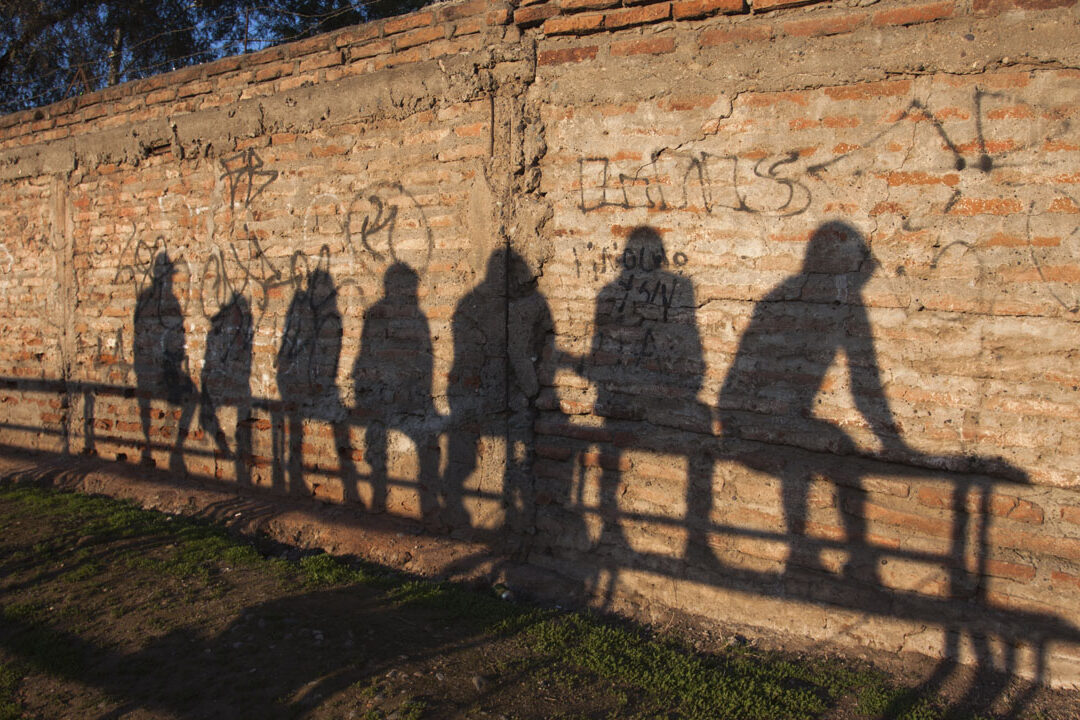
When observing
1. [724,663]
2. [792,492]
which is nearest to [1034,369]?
[792,492]

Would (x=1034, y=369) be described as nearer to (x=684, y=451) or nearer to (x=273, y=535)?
(x=684, y=451)

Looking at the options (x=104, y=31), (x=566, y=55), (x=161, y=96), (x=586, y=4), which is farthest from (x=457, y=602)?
(x=104, y=31)

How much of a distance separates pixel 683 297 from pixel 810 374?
68 centimetres

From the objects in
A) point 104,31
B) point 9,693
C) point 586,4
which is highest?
point 104,31

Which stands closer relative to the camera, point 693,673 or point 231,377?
point 693,673

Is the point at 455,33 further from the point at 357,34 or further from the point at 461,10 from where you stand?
the point at 357,34

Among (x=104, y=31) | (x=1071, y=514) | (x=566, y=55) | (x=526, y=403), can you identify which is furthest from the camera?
(x=104, y=31)

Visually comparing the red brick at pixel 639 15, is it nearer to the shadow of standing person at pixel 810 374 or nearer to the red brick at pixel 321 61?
the shadow of standing person at pixel 810 374

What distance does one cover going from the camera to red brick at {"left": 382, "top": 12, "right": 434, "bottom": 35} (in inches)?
163

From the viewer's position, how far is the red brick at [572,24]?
143 inches

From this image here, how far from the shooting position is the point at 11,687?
2949 mm

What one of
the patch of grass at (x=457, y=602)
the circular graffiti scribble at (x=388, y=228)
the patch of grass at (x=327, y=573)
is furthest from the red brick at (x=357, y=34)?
the patch of grass at (x=457, y=602)

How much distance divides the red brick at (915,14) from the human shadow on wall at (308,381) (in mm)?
3247

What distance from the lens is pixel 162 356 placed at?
17.8ft
